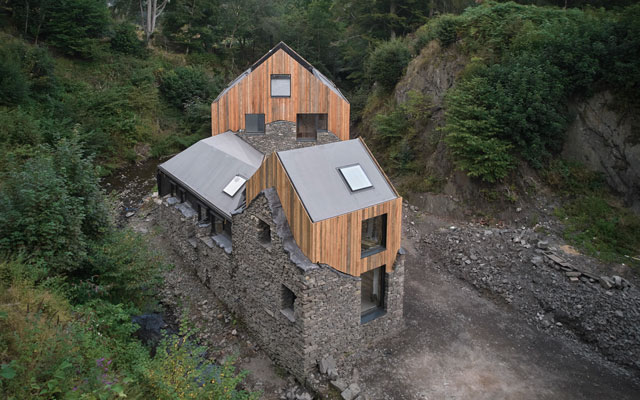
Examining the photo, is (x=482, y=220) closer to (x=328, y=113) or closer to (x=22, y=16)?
(x=328, y=113)

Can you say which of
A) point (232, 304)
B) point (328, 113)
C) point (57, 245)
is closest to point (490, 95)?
point (328, 113)

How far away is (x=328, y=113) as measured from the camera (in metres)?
20.7

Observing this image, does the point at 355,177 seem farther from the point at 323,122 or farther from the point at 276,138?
the point at 276,138

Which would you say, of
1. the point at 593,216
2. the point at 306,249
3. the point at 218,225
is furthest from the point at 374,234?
the point at 593,216

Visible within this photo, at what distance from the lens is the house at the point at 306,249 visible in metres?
11.5

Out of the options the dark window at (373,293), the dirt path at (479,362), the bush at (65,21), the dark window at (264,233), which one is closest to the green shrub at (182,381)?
the dark window at (264,233)

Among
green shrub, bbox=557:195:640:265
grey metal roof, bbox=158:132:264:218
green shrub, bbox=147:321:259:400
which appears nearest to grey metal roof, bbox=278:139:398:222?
grey metal roof, bbox=158:132:264:218

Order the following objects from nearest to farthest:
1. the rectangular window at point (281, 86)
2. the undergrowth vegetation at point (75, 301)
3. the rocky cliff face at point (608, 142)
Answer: the undergrowth vegetation at point (75, 301), the rocky cliff face at point (608, 142), the rectangular window at point (281, 86)

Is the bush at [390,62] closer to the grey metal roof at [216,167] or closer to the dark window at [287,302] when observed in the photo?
the grey metal roof at [216,167]

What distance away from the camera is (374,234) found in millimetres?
13117

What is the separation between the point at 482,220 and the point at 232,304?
11.5 metres

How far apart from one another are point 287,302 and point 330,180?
3.70m

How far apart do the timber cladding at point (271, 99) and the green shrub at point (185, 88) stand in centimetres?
1699

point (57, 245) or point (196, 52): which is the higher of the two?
point (196, 52)
